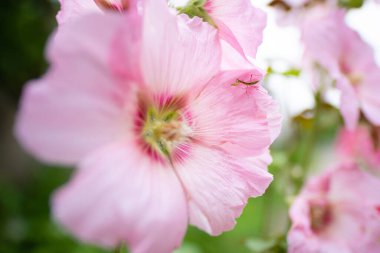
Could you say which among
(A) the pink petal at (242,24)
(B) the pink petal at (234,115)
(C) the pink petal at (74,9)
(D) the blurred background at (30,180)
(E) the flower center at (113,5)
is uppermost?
(C) the pink petal at (74,9)

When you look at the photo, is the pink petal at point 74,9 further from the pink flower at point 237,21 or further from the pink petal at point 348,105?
the pink petal at point 348,105

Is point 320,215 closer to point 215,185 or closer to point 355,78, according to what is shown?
point 355,78

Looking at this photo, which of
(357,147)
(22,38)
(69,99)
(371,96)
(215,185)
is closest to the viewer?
(69,99)

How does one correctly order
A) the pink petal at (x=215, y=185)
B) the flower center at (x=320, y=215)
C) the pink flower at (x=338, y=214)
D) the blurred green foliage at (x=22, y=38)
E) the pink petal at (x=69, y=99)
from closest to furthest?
1. the pink petal at (x=69, y=99)
2. the pink petal at (x=215, y=185)
3. the pink flower at (x=338, y=214)
4. the flower center at (x=320, y=215)
5. the blurred green foliage at (x=22, y=38)

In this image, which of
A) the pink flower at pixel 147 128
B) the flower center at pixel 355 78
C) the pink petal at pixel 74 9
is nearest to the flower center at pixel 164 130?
the pink flower at pixel 147 128

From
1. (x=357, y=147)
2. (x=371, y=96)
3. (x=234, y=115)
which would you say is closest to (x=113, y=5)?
(x=234, y=115)

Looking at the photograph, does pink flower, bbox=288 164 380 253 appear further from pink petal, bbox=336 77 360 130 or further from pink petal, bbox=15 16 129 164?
pink petal, bbox=15 16 129 164

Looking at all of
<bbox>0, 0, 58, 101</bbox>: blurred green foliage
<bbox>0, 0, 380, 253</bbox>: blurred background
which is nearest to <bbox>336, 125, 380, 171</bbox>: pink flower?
<bbox>0, 0, 380, 253</bbox>: blurred background

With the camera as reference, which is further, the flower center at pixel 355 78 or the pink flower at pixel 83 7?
the flower center at pixel 355 78
